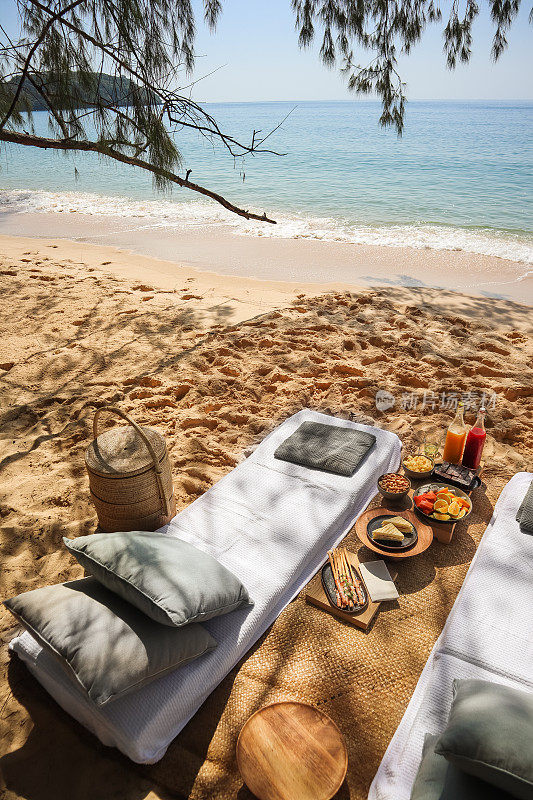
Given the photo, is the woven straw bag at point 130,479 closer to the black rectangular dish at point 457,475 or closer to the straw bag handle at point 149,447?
the straw bag handle at point 149,447

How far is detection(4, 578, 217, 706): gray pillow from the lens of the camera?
1484 millimetres

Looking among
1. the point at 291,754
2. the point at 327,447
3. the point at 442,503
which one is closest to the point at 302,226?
the point at 327,447

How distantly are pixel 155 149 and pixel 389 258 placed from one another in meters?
5.26

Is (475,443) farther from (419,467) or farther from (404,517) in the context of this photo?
(404,517)

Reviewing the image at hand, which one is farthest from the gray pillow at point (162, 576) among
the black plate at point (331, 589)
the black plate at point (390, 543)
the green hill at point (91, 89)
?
the green hill at point (91, 89)

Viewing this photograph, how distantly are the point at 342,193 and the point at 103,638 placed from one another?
13.5 metres

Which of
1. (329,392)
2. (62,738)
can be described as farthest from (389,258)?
(62,738)

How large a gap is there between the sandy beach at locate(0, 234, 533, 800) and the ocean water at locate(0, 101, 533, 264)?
155 cm

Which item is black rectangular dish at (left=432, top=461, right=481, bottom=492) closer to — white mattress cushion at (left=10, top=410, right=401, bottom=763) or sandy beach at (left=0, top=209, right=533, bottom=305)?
white mattress cushion at (left=10, top=410, right=401, bottom=763)

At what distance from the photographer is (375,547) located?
214cm

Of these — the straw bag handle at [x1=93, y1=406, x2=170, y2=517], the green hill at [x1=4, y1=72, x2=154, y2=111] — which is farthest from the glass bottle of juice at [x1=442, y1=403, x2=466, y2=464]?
the green hill at [x1=4, y1=72, x2=154, y2=111]

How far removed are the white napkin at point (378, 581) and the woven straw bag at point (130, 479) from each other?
39.5 inches

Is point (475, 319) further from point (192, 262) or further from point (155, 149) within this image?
point (192, 262)

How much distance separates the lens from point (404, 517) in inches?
90.1
